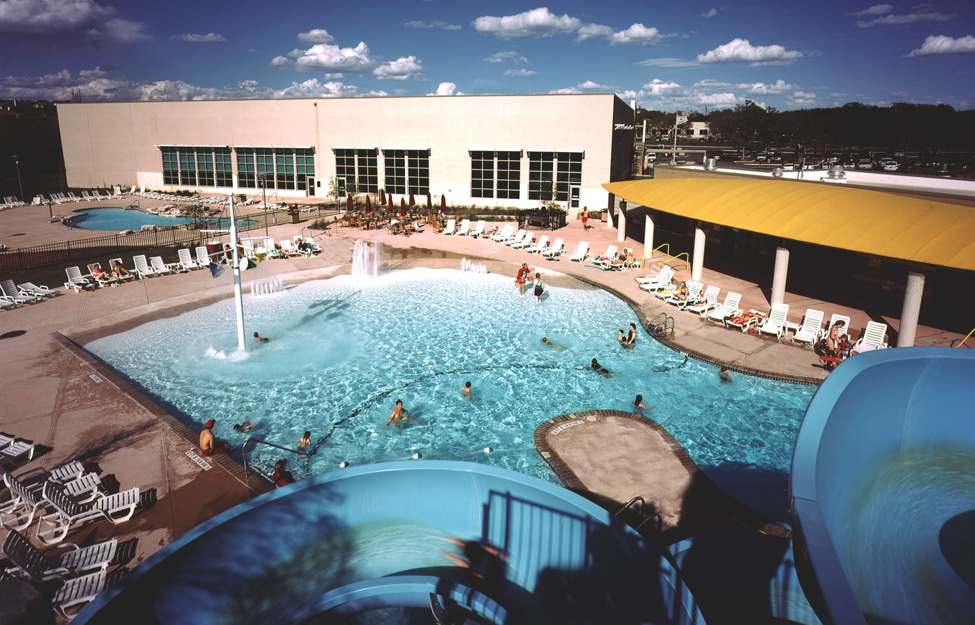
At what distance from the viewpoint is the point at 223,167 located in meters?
46.2

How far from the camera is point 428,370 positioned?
14.7m

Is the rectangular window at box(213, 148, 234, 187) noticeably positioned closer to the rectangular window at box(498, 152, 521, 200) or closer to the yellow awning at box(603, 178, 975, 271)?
the rectangular window at box(498, 152, 521, 200)

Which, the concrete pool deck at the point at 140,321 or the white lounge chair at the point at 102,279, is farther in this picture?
the white lounge chair at the point at 102,279

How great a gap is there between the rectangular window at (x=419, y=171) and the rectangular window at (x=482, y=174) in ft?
11.4

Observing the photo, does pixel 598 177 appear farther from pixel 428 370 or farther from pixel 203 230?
pixel 428 370

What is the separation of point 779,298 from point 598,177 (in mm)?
21628

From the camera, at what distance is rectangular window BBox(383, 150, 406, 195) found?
1630 inches

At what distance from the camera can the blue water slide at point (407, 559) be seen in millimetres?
→ 6066

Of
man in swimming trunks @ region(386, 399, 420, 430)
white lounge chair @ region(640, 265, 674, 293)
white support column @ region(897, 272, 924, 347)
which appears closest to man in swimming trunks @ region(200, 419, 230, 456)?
man in swimming trunks @ region(386, 399, 420, 430)

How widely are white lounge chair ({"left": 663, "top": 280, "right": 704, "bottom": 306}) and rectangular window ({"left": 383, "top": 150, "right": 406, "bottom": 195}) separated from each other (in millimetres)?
26919

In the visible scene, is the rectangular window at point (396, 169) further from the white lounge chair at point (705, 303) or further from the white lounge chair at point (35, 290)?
the white lounge chair at point (705, 303)

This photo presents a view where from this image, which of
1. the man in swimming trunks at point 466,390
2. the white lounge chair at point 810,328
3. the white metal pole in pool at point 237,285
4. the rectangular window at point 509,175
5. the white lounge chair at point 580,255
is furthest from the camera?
the rectangular window at point 509,175

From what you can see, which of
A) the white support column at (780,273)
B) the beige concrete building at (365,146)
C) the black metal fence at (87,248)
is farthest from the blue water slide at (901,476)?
the beige concrete building at (365,146)

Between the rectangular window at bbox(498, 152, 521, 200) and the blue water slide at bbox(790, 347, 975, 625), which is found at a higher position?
the rectangular window at bbox(498, 152, 521, 200)
